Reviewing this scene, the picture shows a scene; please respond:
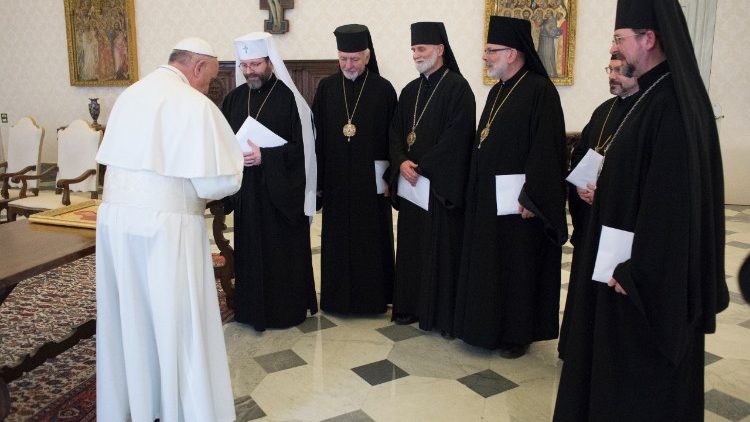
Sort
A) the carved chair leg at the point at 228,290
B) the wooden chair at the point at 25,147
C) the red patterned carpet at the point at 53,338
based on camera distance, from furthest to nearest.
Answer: the wooden chair at the point at 25,147 < the carved chair leg at the point at 228,290 < the red patterned carpet at the point at 53,338

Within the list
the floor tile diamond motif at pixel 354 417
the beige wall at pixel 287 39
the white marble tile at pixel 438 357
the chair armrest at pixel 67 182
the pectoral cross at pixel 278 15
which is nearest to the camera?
the floor tile diamond motif at pixel 354 417

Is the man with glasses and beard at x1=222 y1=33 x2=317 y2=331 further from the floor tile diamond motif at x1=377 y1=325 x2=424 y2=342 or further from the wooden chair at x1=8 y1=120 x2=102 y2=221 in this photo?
the wooden chair at x1=8 y1=120 x2=102 y2=221

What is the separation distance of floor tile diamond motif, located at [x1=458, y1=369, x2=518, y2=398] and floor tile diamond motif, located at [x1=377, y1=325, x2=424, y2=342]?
64 centimetres

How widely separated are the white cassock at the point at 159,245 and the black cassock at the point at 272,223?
4.06 ft

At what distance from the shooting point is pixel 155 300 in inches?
93.8

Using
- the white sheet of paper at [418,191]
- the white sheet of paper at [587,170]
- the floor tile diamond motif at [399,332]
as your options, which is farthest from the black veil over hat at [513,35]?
the floor tile diamond motif at [399,332]

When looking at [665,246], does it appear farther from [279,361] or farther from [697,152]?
[279,361]

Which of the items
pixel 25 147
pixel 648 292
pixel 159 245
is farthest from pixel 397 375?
pixel 25 147

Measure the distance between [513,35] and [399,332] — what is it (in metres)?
1.90

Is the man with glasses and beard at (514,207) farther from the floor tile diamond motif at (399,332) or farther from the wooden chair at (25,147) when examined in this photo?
the wooden chair at (25,147)

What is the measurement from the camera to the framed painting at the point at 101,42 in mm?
9875

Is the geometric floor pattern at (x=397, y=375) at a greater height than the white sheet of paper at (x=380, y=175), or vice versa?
the white sheet of paper at (x=380, y=175)

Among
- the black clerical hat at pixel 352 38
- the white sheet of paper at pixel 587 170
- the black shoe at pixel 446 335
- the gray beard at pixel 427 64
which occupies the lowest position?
the black shoe at pixel 446 335

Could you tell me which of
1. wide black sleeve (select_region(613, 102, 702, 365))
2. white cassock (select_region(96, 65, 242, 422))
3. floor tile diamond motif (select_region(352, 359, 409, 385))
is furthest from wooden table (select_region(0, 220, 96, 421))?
wide black sleeve (select_region(613, 102, 702, 365))
